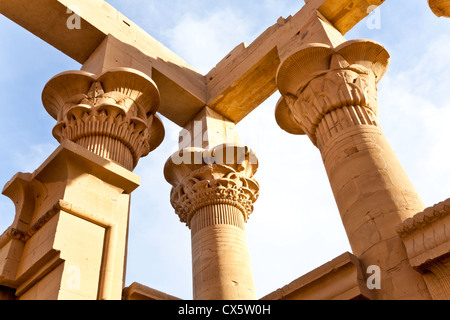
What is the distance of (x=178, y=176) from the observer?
951 centimetres

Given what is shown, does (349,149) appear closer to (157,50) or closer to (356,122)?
(356,122)

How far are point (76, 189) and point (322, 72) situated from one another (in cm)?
443

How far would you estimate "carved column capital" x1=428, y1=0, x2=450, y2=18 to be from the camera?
741cm

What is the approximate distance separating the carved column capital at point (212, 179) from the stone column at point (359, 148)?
76.5 inches

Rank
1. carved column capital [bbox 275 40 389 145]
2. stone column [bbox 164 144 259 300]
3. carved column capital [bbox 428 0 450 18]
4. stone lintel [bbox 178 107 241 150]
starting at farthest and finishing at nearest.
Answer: stone lintel [bbox 178 107 241 150] < stone column [bbox 164 144 259 300] < carved column capital [bbox 428 0 450 18] < carved column capital [bbox 275 40 389 145]

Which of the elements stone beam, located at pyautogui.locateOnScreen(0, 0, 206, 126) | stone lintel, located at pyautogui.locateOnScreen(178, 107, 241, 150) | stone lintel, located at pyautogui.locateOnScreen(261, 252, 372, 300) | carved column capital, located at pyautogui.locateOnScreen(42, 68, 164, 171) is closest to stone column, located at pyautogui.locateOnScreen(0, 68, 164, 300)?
carved column capital, located at pyautogui.locateOnScreen(42, 68, 164, 171)

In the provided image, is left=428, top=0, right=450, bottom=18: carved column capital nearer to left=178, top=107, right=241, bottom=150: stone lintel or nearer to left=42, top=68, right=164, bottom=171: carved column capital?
left=178, top=107, right=241, bottom=150: stone lintel

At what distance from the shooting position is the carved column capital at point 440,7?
7.41 m

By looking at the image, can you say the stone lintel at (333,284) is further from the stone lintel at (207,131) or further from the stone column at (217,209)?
the stone lintel at (207,131)

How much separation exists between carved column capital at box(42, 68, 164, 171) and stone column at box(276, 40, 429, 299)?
8.15ft

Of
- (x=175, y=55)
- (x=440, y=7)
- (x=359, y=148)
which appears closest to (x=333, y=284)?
(x=359, y=148)

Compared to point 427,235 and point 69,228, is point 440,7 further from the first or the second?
point 69,228

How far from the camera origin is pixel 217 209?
875 centimetres

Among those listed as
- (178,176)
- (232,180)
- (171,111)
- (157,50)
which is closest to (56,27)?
(157,50)
